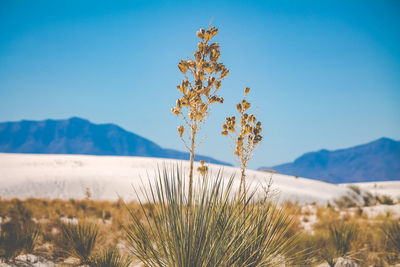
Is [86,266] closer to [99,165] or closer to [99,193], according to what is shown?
[99,193]

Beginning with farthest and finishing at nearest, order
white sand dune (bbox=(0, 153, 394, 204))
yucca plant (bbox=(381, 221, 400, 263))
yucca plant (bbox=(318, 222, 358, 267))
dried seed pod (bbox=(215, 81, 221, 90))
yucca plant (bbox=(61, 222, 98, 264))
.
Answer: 1. white sand dune (bbox=(0, 153, 394, 204))
2. yucca plant (bbox=(381, 221, 400, 263))
3. yucca plant (bbox=(318, 222, 358, 267))
4. yucca plant (bbox=(61, 222, 98, 264))
5. dried seed pod (bbox=(215, 81, 221, 90))

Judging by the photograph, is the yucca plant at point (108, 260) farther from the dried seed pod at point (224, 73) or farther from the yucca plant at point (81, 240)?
the dried seed pod at point (224, 73)

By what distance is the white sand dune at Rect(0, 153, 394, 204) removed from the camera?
1922 centimetres

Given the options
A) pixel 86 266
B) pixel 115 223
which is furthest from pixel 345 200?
pixel 86 266

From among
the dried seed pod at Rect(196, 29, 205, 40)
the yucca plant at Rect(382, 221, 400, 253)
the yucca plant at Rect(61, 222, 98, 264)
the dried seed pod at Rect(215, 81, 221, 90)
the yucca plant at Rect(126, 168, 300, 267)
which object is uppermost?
the dried seed pod at Rect(196, 29, 205, 40)

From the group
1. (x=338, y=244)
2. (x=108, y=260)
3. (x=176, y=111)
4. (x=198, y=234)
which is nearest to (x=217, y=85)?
(x=176, y=111)

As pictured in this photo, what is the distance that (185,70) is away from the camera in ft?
7.22

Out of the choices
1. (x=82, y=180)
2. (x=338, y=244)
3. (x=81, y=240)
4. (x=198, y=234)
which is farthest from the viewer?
(x=82, y=180)

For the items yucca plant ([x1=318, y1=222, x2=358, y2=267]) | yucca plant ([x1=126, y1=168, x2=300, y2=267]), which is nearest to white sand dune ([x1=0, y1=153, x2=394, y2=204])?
yucca plant ([x1=318, y1=222, x2=358, y2=267])

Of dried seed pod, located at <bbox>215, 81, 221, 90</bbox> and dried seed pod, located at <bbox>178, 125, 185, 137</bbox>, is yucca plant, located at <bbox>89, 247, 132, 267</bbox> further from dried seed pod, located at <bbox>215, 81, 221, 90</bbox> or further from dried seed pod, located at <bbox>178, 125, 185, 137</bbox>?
dried seed pod, located at <bbox>215, 81, 221, 90</bbox>

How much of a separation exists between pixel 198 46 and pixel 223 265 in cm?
170

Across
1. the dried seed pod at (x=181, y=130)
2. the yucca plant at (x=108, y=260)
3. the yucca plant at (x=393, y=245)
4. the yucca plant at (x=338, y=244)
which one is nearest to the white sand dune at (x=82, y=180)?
the yucca plant at (x=393, y=245)

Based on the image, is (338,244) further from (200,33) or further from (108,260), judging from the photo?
(200,33)

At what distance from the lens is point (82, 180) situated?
21.7 m
